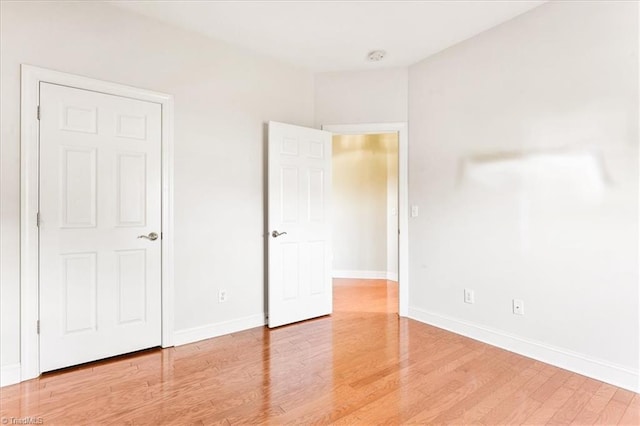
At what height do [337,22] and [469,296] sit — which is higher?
[337,22]

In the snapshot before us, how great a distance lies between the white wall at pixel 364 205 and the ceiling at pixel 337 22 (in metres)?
2.38

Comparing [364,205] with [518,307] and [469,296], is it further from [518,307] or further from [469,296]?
[518,307]

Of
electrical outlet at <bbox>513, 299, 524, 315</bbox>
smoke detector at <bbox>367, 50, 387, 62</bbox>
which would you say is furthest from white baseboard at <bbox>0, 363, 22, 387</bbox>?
smoke detector at <bbox>367, 50, 387, 62</bbox>

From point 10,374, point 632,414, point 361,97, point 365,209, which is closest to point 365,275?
point 365,209

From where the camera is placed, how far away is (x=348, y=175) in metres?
5.83

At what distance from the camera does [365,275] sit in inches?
222

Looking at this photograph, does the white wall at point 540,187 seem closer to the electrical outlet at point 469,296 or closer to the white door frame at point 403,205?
the electrical outlet at point 469,296

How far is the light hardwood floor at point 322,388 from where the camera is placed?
5.99 ft

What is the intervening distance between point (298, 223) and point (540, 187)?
2.12m

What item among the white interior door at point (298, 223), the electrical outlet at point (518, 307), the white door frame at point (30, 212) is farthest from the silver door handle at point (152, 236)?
the electrical outlet at point (518, 307)

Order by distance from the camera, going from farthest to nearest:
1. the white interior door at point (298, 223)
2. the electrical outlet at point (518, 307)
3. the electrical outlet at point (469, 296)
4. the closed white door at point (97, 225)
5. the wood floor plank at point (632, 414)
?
1. the white interior door at point (298, 223)
2. the electrical outlet at point (469, 296)
3. the electrical outlet at point (518, 307)
4. the closed white door at point (97, 225)
5. the wood floor plank at point (632, 414)

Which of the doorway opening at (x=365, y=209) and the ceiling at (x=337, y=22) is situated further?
the doorway opening at (x=365, y=209)

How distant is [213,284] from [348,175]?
3408 mm

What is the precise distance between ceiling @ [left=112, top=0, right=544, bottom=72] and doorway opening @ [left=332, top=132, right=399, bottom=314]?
237cm
